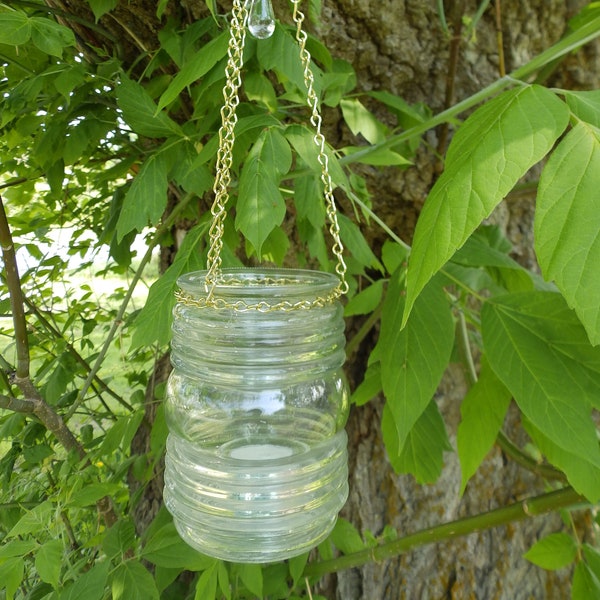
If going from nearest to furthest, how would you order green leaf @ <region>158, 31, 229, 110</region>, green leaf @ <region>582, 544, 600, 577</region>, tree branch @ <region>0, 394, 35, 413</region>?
1. green leaf @ <region>158, 31, 229, 110</region>
2. tree branch @ <region>0, 394, 35, 413</region>
3. green leaf @ <region>582, 544, 600, 577</region>

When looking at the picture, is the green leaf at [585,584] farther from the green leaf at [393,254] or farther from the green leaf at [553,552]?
the green leaf at [393,254]

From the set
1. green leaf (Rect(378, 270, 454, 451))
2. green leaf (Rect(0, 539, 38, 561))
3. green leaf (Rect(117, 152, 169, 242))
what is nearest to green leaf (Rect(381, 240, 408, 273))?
green leaf (Rect(378, 270, 454, 451))

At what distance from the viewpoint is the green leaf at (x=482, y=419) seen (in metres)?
0.77

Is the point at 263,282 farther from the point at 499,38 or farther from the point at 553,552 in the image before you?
the point at 499,38

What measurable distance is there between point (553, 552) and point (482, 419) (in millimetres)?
439

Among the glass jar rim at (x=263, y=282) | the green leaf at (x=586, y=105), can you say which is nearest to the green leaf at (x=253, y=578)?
the glass jar rim at (x=263, y=282)

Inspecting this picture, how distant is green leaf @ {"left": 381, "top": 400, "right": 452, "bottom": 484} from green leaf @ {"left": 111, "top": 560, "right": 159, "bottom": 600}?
458mm

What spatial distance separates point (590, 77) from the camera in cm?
144

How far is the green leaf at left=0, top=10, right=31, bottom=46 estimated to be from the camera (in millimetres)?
698

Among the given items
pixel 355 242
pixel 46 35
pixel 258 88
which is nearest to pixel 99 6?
pixel 46 35

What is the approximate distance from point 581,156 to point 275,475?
438 mm

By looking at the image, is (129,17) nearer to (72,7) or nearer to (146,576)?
(72,7)

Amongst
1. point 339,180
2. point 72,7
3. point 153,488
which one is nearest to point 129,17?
point 72,7

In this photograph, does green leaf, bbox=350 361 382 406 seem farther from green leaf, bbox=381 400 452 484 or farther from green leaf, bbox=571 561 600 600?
green leaf, bbox=571 561 600 600
